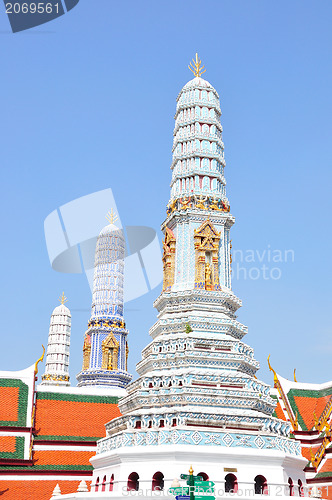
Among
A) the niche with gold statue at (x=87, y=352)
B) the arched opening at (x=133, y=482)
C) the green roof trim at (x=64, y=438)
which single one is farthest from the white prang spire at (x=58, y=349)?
the arched opening at (x=133, y=482)

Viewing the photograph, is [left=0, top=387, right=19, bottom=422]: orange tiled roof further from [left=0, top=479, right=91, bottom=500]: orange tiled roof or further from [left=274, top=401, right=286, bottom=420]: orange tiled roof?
[left=274, top=401, right=286, bottom=420]: orange tiled roof

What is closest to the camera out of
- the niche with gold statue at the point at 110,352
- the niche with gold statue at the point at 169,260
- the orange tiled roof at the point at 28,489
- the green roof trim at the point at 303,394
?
Answer: the orange tiled roof at the point at 28,489

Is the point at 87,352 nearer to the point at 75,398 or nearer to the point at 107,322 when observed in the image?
the point at 107,322

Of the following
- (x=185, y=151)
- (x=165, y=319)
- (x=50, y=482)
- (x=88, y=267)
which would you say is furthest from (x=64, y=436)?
(x=88, y=267)

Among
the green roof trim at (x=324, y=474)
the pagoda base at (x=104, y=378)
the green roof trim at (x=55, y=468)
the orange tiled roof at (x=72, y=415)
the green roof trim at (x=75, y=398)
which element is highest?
the pagoda base at (x=104, y=378)

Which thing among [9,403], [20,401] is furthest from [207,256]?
[9,403]

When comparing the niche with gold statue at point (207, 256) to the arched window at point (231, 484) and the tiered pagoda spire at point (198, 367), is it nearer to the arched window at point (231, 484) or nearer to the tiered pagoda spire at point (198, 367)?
the tiered pagoda spire at point (198, 367)

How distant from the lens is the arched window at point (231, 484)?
20672mm

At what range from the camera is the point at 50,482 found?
89.2 feet

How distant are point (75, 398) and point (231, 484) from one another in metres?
13.0

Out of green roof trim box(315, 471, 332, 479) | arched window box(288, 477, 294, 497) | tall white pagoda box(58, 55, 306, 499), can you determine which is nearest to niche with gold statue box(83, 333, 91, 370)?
tall white pagoda box(58, 55, 306, 499)

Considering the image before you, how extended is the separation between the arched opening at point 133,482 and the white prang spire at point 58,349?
3386cm

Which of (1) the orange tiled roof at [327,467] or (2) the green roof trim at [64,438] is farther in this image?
(2) the green roof trim at [64,438]

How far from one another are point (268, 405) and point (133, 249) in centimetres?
3011
